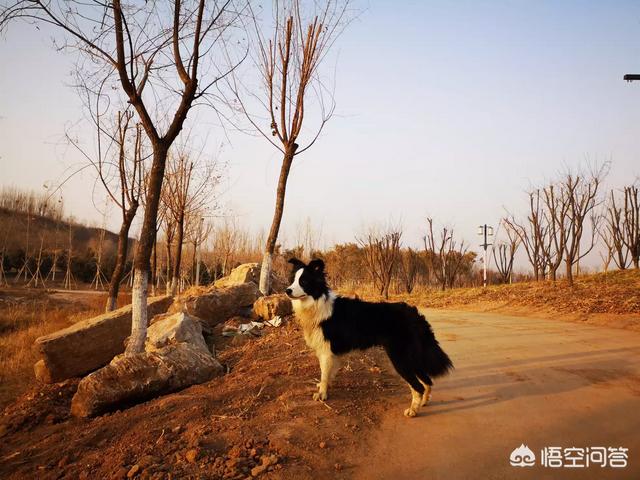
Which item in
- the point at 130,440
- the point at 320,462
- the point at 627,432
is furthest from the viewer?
the point at 130,440

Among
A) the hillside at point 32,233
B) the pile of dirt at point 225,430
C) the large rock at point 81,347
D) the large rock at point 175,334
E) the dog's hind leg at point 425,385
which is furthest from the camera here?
the hillside at point 32,233

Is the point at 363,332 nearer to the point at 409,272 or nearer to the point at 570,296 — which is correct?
the point at 570,296

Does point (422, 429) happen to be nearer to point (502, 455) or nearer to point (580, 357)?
point (502, 455)

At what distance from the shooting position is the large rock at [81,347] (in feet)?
25.6

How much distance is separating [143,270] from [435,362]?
460 cm

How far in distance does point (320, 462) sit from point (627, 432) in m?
2.77

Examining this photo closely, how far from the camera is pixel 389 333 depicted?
4559 millimetres

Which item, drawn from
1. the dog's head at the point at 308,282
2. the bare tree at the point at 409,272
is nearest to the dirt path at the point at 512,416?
the dog's head at the point at 308,282

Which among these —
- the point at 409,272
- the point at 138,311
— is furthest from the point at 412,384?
the point at 409,272

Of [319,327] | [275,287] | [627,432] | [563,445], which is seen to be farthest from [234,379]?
[275,287]

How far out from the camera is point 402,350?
4418mm

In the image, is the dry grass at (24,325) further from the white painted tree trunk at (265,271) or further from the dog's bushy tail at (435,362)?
the dog's bushy tail at (435,362)
